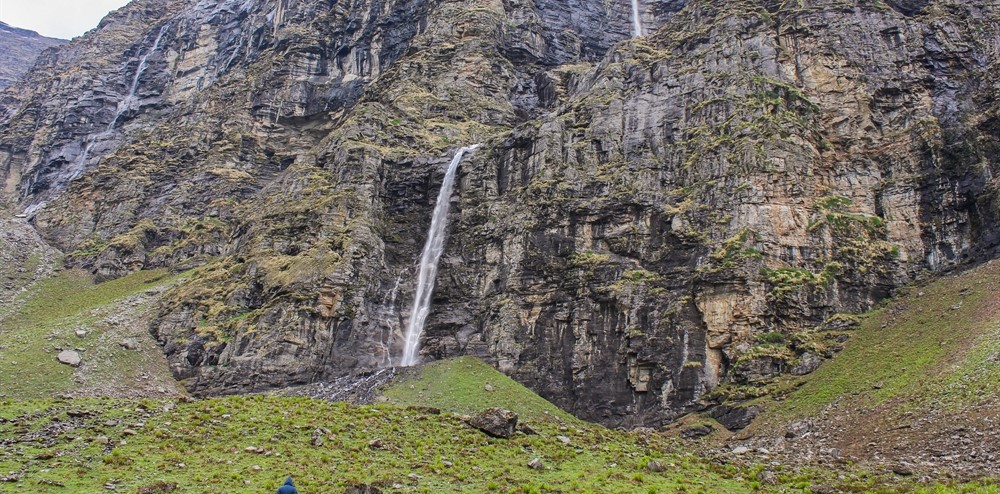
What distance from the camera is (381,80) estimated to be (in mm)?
98688

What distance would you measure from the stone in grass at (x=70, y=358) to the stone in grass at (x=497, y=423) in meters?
37.9

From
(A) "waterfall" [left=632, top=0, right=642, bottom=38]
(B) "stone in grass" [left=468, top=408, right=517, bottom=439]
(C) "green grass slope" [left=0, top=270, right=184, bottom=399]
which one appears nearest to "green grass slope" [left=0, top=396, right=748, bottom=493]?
(B) "stone in grass" [left=468, top=408, right=517, bottom=439]

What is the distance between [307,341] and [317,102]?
61.2 metres

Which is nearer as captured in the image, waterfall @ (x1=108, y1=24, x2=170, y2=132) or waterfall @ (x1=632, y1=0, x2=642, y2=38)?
waterfall @ (x1=632, y1=0, x2=642, y2=38)

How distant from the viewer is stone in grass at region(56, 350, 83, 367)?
57.3 meters

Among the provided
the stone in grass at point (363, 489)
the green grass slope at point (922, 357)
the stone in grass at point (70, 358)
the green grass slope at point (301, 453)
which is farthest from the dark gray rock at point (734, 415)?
the stone in grass at point (70, 358)

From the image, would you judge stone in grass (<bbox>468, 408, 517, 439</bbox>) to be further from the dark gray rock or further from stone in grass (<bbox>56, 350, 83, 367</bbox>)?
stone in grass (<bbox>56, 350, 83, 367</bbox>)

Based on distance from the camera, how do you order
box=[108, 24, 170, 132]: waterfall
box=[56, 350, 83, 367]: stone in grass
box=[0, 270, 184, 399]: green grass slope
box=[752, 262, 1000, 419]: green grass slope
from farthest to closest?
box=[108, 24, 170, 132]: waterfall, box=[56, 350, 83, 367]: stone in grass, box=[0, 270, 184, 399]: green grass slope, box=[752, 262, 1000, 419]: green grass slope

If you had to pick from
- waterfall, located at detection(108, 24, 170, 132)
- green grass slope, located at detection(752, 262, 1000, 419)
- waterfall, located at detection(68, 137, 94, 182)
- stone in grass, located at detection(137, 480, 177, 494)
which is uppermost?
waterfall, located at detection(108, 24, 170, 132)

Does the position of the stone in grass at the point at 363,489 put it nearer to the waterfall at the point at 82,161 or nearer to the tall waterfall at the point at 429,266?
the tall waterfall at the point at 429,266

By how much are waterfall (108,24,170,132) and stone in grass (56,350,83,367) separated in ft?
294

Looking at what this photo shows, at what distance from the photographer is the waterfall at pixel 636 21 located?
11500 cm

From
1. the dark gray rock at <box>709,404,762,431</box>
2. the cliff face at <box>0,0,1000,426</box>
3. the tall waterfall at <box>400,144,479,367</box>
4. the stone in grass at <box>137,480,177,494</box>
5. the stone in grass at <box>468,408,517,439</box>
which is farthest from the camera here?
the tall waterfall at <box>400,144,479,367</box>

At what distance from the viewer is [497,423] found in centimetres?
3747
